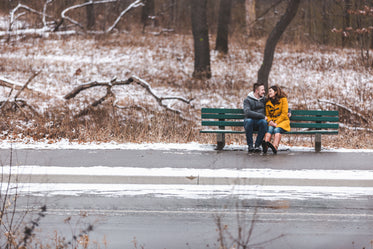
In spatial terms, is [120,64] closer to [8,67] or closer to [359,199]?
[8,67]

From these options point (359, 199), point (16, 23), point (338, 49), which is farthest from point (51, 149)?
Answer: point (338, 49)

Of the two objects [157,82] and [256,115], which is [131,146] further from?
[157,82]

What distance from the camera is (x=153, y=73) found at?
2212cm

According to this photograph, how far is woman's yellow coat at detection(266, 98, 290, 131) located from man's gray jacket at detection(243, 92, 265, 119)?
0.16 metres

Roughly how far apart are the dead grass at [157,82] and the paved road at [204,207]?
9.79 feet

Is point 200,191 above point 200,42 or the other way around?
the other way around

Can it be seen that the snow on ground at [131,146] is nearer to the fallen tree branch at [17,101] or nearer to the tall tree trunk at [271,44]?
the fallen tree branch at [17,101]

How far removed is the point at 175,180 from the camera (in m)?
7.91

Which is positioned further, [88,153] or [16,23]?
[16,23]

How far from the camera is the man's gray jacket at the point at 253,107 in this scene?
33.1 ft

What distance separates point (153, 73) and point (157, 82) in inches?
48.4

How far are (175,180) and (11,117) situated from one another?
7658 millimetres

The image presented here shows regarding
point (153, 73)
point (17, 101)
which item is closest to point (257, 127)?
point (17, 101)

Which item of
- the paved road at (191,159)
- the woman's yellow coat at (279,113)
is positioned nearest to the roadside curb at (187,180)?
the paved road at (191,159)
